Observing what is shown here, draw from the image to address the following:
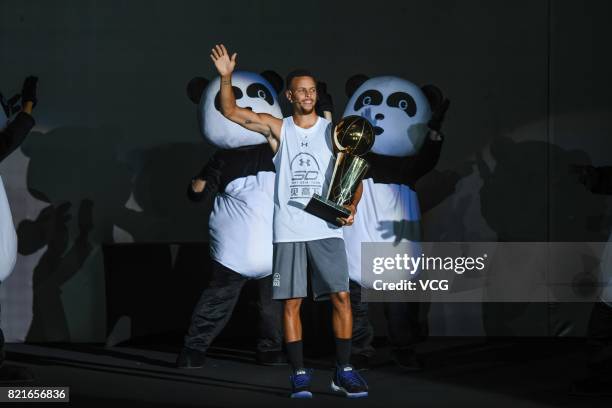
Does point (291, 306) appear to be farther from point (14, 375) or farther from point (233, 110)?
point (14, 375)

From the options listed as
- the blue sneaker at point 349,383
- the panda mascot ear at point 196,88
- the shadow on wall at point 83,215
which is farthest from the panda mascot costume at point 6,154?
the blue sneaker at point 349,383

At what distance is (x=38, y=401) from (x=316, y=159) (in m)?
1.66

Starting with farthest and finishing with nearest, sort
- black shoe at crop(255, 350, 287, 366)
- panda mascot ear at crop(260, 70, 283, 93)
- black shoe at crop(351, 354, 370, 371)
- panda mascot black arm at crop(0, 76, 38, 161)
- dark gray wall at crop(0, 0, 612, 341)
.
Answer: dark gray wall at crop(0, 0, 612, 341), panda mascot ear at crop(260, 70, 283, 93), black shoe at crop(255, 350, 287, 366), black shoe at crop(351, 354, 370, 371), panda mascot black arm at crop(0, 76, 38, 161)

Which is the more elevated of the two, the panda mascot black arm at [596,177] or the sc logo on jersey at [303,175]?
the sc logo on jersey at [303,175]

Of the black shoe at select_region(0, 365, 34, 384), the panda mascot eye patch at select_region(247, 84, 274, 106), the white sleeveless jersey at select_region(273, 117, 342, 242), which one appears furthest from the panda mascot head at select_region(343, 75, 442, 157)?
the black shoe at select_region(0, 365, 34, 384)

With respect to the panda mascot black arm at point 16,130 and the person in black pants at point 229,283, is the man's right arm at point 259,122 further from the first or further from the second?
the panda mascot black arm at point 16,130

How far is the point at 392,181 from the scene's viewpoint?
5.64 meters

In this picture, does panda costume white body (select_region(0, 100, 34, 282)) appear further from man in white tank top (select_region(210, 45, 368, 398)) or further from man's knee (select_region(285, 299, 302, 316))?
man's knee (select_region(285, 299, 302, 316))

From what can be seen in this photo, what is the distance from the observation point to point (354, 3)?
21.5 ft

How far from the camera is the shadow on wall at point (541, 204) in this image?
655 cm

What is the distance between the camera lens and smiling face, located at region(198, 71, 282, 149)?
5.55m

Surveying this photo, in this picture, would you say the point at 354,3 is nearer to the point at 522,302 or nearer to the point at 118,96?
the point at 118,96

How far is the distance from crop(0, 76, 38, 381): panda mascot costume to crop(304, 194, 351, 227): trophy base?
147cm

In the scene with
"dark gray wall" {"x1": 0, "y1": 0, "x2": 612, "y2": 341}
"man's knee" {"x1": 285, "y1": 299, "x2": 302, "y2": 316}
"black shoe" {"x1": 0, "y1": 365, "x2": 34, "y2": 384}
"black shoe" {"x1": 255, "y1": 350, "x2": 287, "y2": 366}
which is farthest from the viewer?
"dark gray wall" {"x1": 0, "y1": 0, "x2": 612, "y2": 341}
